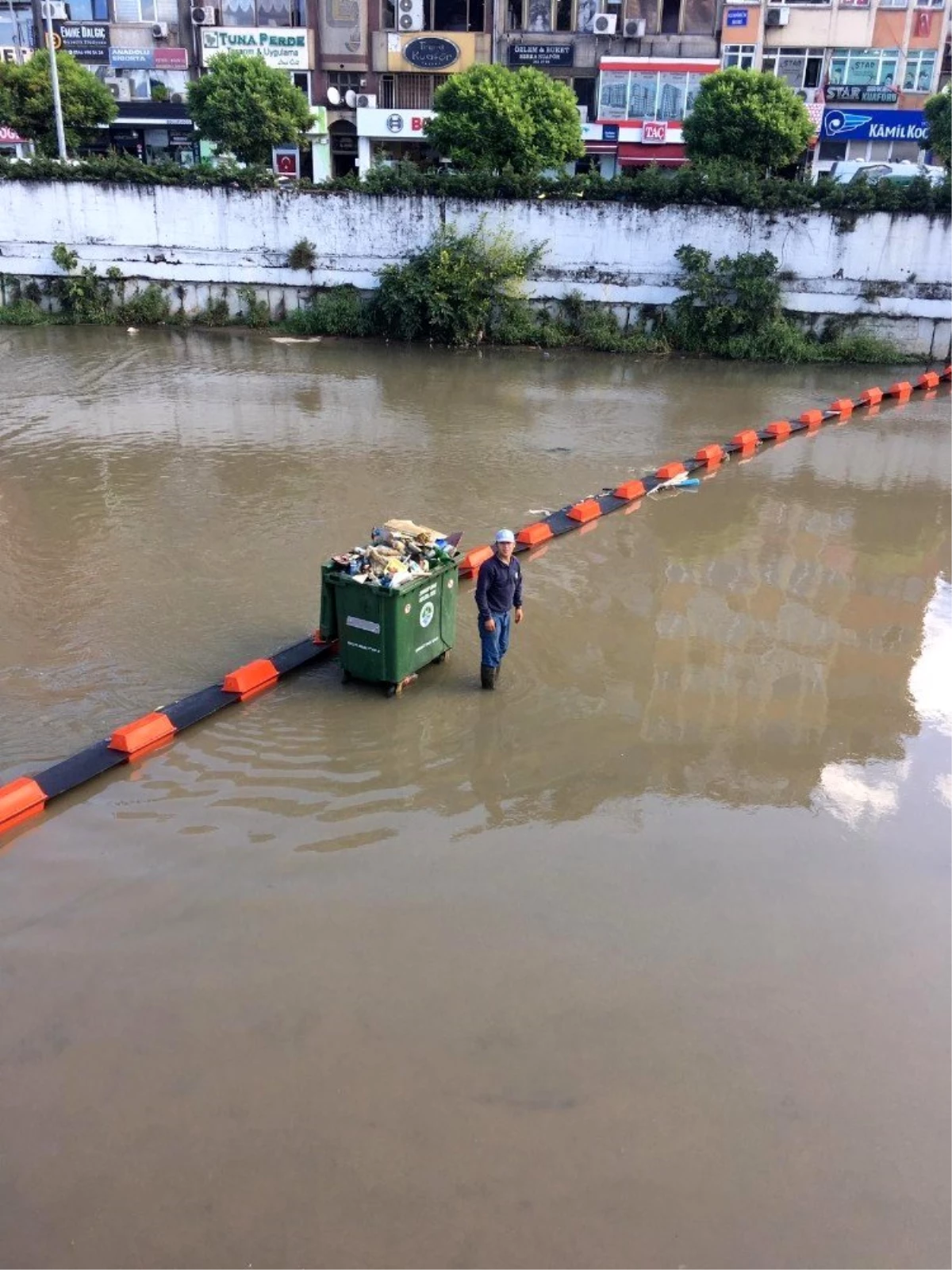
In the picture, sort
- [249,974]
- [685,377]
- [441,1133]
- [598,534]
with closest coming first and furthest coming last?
[441,1133] → [249,974] → [598,534] → [685,377]

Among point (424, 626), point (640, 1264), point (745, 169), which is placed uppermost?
point (745, 169)

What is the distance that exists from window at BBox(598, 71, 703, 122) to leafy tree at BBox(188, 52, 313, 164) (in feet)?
40.4

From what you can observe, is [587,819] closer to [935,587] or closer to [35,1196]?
[35,1196]

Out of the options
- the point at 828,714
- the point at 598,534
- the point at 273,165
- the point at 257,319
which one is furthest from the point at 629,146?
the point at 828,714

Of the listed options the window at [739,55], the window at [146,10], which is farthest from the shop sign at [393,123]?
the window at [739,55]

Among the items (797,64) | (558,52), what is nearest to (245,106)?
(558,52)

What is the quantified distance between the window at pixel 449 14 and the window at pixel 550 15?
85 mm

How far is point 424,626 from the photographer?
7.53 m

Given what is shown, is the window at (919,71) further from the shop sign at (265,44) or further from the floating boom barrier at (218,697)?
the floating boom barrier at (218,697)

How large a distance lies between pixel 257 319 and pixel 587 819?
20.0 meters

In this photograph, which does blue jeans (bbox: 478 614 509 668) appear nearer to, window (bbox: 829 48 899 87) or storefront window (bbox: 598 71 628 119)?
storefront window (bbox: 598 71 628 119)

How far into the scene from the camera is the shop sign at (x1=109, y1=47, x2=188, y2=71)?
34.4 meters

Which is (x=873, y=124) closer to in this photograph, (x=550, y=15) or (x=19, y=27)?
(x=550, y=15)

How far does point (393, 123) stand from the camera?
34.7 metres
